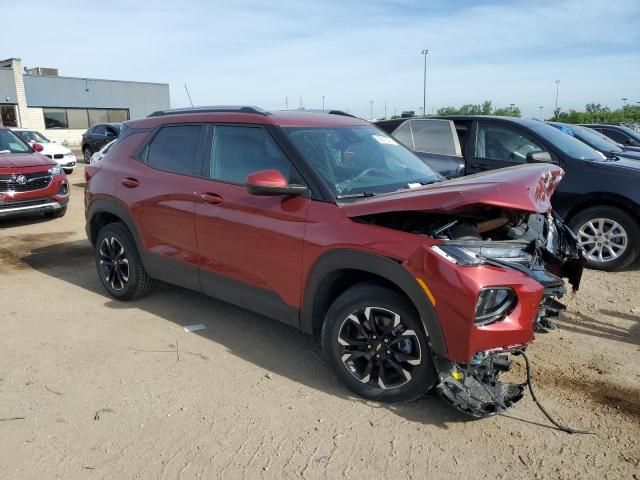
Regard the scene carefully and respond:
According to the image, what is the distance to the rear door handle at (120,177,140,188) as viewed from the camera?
15.3 ft

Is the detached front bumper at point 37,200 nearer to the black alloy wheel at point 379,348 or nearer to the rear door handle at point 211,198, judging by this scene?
the rear door handle at point 211,198

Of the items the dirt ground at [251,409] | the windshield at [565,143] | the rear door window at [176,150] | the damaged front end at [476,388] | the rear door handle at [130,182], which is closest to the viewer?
the dirt ground at [251,409]

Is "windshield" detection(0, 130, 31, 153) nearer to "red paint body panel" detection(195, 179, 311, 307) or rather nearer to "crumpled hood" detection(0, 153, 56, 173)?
"crumpled hood" detection(0, 153, 56, 173)

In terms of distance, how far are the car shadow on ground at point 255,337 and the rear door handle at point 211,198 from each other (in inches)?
43.4

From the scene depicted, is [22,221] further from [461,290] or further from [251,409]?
[461,290]

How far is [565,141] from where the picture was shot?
6676 mm

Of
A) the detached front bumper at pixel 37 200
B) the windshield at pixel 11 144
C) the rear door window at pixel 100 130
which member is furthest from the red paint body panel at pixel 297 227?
the rear door window at pixel 100 130

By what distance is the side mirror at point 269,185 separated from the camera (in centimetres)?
326

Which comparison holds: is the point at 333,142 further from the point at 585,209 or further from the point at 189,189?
the point at 585,209

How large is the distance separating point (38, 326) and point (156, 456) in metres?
2.33

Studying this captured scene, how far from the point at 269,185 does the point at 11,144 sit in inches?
327

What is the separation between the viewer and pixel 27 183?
8.59 meters

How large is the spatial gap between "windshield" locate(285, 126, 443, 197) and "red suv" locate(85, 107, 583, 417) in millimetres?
15

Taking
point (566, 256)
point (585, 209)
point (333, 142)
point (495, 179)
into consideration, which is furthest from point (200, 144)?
point (585, 209)
